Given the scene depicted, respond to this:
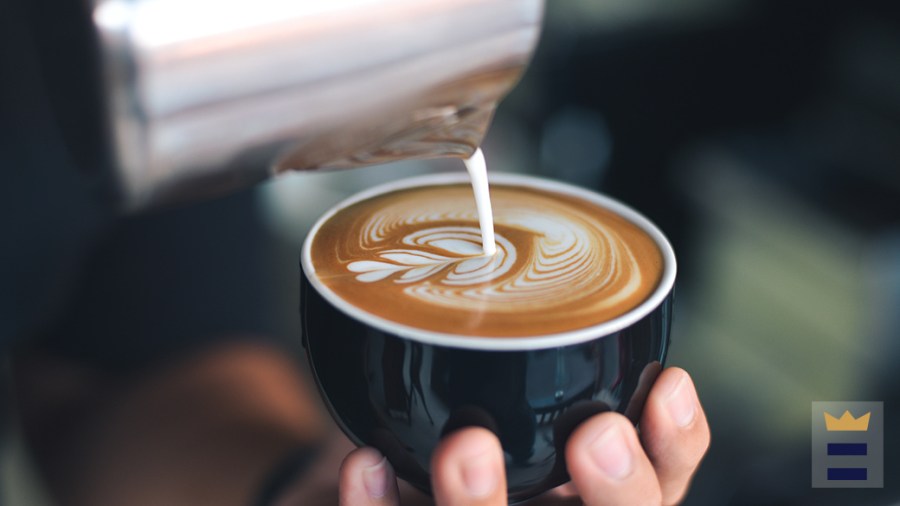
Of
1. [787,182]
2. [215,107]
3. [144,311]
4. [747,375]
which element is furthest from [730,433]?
[215,107]

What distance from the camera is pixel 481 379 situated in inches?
17.6

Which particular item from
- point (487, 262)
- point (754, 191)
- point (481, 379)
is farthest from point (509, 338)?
point (754, 191)

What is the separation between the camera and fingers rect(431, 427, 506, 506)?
0.46 meters

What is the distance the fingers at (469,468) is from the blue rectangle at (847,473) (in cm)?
60

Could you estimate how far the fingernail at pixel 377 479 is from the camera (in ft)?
1.73

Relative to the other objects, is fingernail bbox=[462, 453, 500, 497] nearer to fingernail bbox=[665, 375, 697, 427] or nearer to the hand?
the hand

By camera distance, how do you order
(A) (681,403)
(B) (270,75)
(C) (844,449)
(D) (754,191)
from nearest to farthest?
(B) (270,75) < (A) (681,403) < (C) (844,449) < (D) (754,191)

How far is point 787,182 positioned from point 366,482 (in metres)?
1.20

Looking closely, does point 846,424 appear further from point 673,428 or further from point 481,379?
point 481,379

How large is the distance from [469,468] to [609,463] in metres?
0.10

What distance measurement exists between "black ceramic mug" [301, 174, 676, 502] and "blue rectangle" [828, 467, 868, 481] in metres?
0.52

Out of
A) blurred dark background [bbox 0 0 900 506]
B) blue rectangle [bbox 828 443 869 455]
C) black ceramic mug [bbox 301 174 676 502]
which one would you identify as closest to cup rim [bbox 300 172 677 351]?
black ceramic mug [bbox 301 174 676 502]

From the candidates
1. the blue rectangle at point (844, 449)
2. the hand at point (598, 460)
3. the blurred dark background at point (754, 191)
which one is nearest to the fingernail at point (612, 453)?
the hand at point (598, 460)

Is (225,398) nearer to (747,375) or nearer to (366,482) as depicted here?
(366,482)
